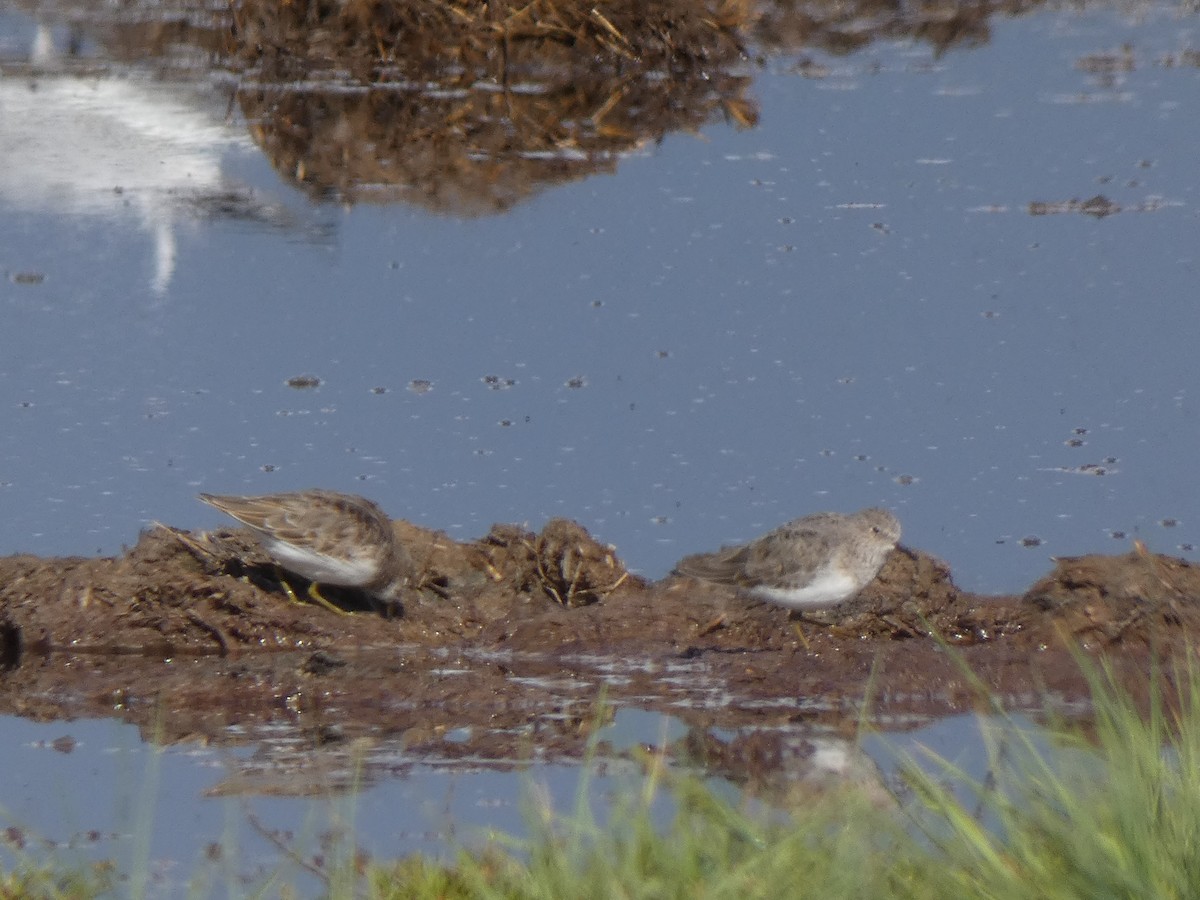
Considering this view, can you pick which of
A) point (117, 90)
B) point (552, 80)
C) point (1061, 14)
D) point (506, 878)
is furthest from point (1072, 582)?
point (1061, 14)

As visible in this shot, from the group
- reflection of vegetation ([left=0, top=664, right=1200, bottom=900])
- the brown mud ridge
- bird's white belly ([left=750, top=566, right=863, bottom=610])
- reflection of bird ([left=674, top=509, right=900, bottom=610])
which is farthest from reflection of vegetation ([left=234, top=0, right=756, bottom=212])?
reflection of vegetation ([left=0, top=664, right=1200, bottom=900])

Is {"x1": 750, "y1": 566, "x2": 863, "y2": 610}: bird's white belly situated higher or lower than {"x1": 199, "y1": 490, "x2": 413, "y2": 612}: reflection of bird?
higher

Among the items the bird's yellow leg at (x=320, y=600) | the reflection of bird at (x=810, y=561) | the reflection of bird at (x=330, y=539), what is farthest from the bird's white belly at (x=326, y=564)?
the reflection of bird at (x=810, y=561)

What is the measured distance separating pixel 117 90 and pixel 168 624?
9.05 meters

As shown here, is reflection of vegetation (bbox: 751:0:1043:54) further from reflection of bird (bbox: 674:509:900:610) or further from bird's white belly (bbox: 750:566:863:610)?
bird's white belly (bbox: 750:566:863:610)

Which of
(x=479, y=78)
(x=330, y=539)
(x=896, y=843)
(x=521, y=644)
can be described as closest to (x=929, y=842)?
(x=896, y=843)

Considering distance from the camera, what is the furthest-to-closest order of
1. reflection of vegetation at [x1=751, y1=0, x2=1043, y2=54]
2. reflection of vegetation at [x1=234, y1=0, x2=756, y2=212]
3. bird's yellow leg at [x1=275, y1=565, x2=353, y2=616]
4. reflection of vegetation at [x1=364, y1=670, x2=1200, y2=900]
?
reflection of vegetation at [x1=751, y1=0, x2=1043, y2=54], reflection of vegetation at [x1=234, y1=0, x2=756, y2=212], bird's yellow leg at [x1=275, y1=565, x2=353, y2=616], reflection of vegetation at [x1=364, y1=670, x2=1200, y2=900]

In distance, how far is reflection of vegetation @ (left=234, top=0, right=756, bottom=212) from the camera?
45.3ft

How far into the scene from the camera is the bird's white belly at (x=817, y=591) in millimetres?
8219

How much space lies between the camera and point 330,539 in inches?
340

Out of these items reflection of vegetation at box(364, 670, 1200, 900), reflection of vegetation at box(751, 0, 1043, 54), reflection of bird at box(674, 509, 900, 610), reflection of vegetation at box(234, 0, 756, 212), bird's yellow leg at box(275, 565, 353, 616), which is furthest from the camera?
reflection of vegetation at box(751, 0, 1043, 54)

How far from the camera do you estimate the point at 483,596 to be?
8789mm

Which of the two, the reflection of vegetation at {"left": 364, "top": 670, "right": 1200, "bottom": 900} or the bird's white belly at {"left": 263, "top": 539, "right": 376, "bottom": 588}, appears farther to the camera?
the bird's white belly at {"left": 263, "top": 539, "right": 376, "bottom": 588}

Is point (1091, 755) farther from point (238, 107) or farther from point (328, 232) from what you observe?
point (238, 107)
